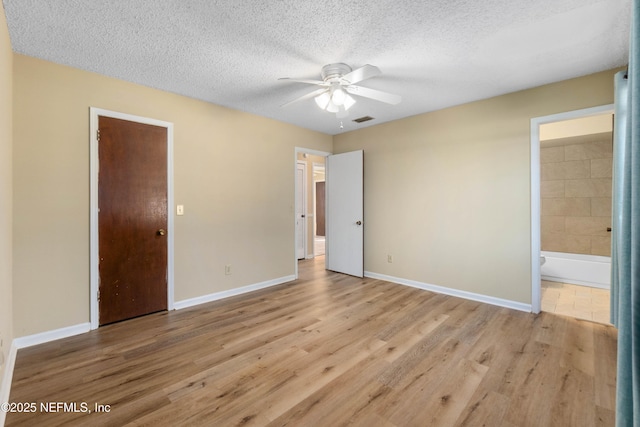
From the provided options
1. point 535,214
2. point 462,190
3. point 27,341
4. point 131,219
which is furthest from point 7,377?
point 535,214

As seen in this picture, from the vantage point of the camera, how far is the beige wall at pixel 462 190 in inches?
126

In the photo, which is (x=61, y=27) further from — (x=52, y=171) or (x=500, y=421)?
(x=500, y=421)

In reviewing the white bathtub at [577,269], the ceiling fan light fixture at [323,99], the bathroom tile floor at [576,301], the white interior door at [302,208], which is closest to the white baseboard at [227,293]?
the white interior door at [302,208]

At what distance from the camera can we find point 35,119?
2.46m

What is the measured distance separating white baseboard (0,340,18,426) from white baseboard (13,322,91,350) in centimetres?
7

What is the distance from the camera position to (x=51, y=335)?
2533mm

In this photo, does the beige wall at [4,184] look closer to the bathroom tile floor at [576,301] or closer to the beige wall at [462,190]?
the beige wall at [462,190]

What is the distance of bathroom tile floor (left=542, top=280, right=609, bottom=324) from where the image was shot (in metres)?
3.09

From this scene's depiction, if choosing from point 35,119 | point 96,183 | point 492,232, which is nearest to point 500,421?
point 492,232

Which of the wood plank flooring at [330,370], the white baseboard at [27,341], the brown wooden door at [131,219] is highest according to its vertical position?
the brown wooden door at [131,219]

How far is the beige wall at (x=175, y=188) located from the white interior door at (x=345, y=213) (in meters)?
0.66

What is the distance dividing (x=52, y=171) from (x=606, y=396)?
4.60 m

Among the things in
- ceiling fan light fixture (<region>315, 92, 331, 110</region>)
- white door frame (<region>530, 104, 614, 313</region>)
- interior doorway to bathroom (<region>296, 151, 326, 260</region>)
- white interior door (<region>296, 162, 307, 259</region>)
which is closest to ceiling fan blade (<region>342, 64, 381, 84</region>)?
ceiling fan light fixture (<region>315, 92, 331, 110</region>)

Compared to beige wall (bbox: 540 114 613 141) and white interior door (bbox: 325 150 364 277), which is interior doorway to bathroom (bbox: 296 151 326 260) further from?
beige wall (bbox: 540 114 613 141)
